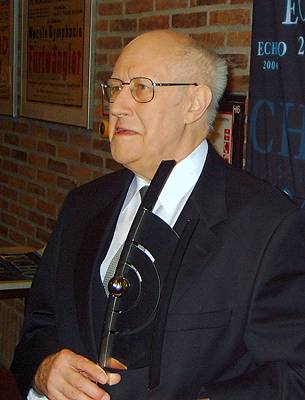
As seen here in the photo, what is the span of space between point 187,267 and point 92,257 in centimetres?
25

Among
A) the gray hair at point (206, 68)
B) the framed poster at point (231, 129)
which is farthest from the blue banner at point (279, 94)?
the gray hair at point (206, 68)

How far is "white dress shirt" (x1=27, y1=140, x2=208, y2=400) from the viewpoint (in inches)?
63.4

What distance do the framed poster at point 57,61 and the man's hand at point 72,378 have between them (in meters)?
2.44

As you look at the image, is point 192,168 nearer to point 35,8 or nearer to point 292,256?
point 292,256

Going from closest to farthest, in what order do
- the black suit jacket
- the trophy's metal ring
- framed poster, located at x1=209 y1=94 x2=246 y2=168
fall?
the trophy's metal ring
the black suit jacket
framed poster, located at x1=209 y1=94 x2=246 y2=168

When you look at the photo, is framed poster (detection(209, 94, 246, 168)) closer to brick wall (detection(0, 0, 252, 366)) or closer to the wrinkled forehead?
brick wall (detection(0, 0, 252, 366))

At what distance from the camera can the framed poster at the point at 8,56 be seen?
4.62 m

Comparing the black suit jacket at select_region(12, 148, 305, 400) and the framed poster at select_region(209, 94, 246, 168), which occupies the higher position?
the framed poster at select_region(209, 94, 246, 168)

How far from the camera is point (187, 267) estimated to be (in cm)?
151

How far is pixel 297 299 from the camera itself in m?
1.45

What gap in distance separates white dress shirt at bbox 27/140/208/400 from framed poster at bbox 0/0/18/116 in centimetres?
310

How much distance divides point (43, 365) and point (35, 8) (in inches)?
126

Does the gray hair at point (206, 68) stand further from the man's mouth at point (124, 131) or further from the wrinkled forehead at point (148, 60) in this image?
the man's mouth at point (124, 131)

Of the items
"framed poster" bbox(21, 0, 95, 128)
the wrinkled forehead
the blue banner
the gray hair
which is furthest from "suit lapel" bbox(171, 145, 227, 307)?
"framed poster" bbox(21, 0, 95, 128)
